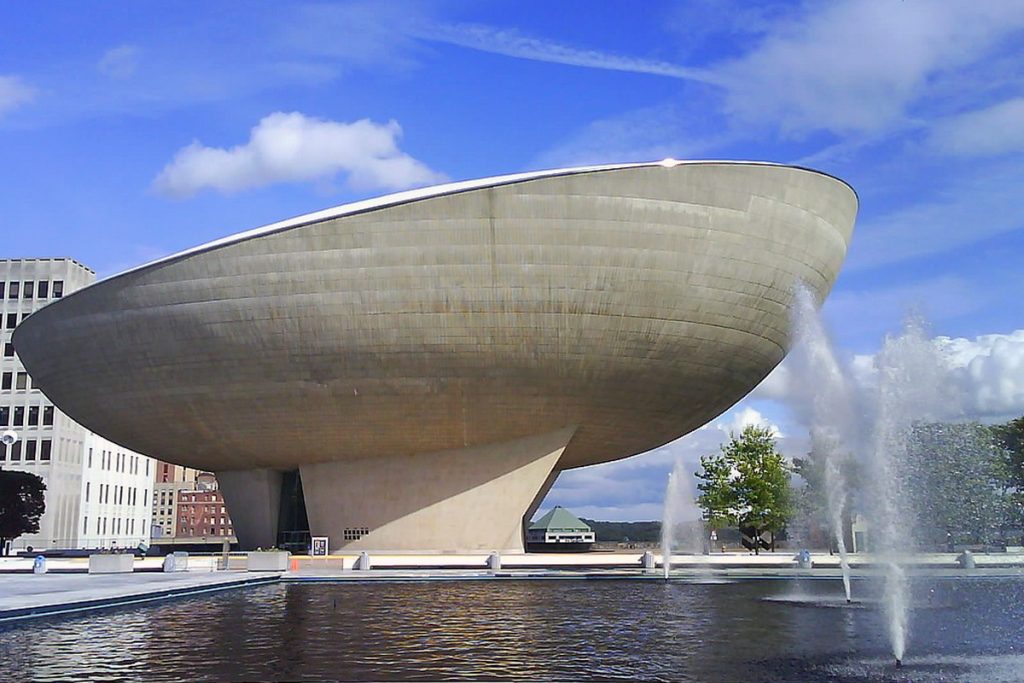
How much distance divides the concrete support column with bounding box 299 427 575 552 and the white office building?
37917 millimetres

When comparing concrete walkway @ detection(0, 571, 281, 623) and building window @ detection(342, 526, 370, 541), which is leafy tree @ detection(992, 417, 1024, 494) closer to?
building window @ detection(342, 526, 370, 541)

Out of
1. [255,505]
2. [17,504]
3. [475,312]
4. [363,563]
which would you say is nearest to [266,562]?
[363,563]

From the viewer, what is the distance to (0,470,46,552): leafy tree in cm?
5159

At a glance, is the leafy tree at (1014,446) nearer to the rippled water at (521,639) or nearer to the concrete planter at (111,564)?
the rippled water at (521,639)

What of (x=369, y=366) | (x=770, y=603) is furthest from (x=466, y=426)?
(x=770, y=603)

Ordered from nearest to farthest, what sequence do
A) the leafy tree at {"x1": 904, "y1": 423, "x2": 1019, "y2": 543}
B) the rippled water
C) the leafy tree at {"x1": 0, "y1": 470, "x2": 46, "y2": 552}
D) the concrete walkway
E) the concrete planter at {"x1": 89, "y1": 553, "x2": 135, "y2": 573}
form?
the rippled water
the concrete walkway
the concrete planter at {"x1": 89, "y1": 553, "x2": 135, "y2": 573}
the leafy tree at {"x1": 904, "y1": 423, "x2": 1019, "y2": 543}
the leafy tree at {"x1": 0, "y1": 470, "x2": 46, "y2": 552}

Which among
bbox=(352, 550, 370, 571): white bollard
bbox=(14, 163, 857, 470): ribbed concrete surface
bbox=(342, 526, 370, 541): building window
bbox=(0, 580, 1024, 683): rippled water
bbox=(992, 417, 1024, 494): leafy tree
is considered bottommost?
bbox=(0, 580, 1024, 683): rippled water

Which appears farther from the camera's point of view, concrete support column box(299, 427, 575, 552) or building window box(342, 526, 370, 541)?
building window box(342, 526, 370, 541)

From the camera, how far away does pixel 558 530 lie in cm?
6669

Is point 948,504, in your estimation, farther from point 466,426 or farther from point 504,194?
point 504,194

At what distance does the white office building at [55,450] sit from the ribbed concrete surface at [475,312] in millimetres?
37262

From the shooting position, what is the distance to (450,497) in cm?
3072

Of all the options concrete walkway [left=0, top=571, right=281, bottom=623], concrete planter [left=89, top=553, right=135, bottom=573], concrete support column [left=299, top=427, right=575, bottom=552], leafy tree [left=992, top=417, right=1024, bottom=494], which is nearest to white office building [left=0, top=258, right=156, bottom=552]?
concrete support column [left=299, top=427, right=575, bottom=552]

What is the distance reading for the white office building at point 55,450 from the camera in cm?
6388
